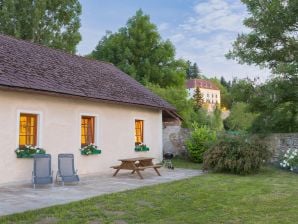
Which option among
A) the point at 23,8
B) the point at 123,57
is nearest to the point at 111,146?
the point at 23,8

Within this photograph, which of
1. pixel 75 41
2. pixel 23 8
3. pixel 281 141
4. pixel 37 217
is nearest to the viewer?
pixel 37 217

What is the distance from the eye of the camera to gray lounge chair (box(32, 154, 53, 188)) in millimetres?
10658

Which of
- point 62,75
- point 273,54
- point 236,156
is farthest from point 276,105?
point 62,75

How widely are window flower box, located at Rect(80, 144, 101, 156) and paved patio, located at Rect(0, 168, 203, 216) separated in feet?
2.99

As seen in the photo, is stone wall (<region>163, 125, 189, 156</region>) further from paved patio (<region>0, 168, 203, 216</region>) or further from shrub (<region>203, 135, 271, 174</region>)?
paved patio (<region>0, 168, 203, 216</region>)

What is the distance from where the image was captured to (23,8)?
1149 inches

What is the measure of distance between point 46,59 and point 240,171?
28.2 ft

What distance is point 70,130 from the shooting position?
13234 mm

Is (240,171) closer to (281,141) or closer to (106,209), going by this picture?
(281,141)

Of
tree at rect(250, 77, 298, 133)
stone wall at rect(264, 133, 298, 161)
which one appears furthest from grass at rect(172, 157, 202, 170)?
stone wall at rect(264, 133, 298, 161)

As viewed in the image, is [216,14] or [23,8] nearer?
[216,14]

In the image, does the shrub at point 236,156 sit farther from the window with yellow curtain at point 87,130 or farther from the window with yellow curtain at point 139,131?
the window with yellow curtain at point 87,130

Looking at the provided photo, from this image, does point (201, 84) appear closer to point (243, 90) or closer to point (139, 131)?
point (243, 90)

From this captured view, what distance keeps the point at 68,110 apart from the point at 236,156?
6.39 meters
